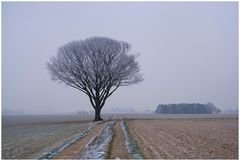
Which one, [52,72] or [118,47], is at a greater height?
[118,47]

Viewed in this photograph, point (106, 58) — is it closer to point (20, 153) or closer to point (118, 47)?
point (118, 47)

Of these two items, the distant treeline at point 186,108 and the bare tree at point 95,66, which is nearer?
the bare tree at point 95,66

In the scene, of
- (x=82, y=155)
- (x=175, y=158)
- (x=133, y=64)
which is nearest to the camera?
(x=175, y=158)

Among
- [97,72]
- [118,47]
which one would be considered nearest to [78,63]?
[97,72]

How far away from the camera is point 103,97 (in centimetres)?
4469

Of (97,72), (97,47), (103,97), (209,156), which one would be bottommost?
(209,156)

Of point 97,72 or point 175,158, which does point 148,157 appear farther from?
point 97,72

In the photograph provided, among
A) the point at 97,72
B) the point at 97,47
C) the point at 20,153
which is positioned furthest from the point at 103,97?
the point at 20,153

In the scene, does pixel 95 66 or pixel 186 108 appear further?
pixel 186 108

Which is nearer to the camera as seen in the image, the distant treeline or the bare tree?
the bare tree

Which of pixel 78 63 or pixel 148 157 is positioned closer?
pixel 148 157

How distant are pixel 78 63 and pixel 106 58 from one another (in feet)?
13.8

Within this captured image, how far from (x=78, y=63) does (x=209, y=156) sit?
1285 inches

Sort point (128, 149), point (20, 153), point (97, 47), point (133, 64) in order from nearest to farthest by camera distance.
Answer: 1. point (128, 149)
2. point (20, 153)
3. point (97, 47)
4. point (133, 64)
